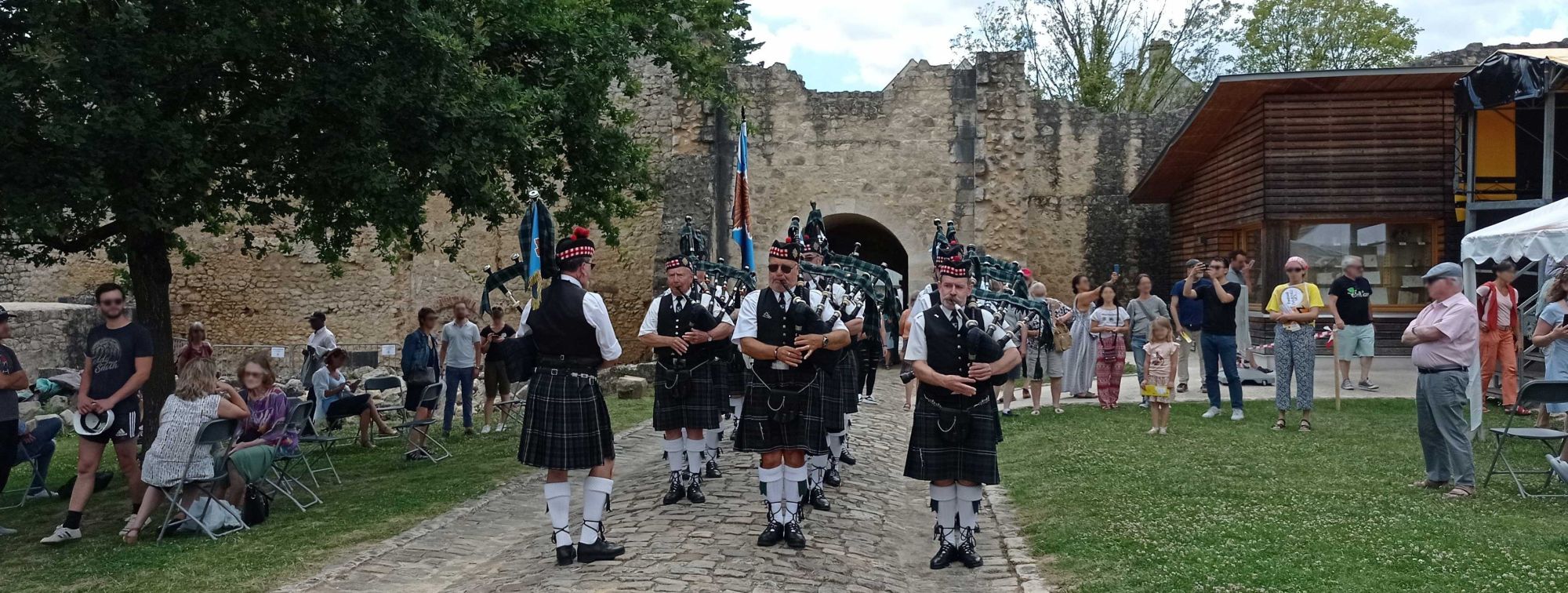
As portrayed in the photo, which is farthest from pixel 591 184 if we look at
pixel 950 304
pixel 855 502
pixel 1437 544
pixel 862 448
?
pixel 1437 544

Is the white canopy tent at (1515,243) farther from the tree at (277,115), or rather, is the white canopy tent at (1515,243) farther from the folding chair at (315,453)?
the folding chair at (315,453)

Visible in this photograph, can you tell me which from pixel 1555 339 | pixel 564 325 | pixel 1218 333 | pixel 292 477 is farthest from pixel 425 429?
pixel 1555 339

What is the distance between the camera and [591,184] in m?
10.9

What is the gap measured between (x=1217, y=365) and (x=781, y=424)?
659cm

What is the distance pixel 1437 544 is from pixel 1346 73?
11.3 metres

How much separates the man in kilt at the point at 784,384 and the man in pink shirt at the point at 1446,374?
3901 millimetres

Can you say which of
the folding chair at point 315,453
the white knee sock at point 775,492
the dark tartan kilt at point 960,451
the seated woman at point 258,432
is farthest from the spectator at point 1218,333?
the seated woman at point 258,432

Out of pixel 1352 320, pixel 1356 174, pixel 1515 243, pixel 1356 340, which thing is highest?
pixel 1356 174

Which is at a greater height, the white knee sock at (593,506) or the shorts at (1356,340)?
the shorts at (1356,340)

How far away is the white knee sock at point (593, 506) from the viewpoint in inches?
242

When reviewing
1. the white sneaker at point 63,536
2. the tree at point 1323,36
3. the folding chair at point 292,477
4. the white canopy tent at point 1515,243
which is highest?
the tree at point 1323,36

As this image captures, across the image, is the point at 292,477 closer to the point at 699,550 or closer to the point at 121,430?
the point at 121,430

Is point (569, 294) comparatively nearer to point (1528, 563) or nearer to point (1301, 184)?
point (1528, 563)

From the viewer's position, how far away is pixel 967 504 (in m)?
6.15
